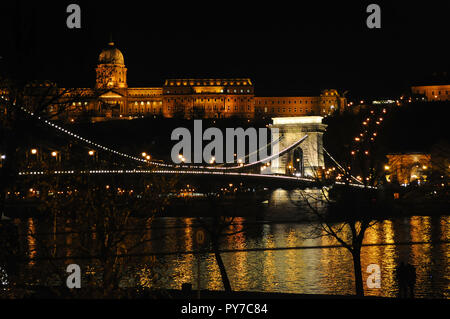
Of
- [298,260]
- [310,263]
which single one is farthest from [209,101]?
[310,263]

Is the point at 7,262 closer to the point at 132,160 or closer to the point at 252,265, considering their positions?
the point at 252,265

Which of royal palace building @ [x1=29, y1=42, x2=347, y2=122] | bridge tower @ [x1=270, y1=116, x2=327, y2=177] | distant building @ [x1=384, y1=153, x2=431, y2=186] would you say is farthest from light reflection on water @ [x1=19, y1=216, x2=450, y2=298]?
royal palace building @ [x1=29, y1=42, x2=347, y2=122]

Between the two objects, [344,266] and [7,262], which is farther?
[344,266]

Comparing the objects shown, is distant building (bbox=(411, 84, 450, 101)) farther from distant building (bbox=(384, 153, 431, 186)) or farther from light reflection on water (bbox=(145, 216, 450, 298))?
light reflection on water (bbox=(145, 216, 450, 298))

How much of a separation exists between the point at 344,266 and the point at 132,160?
20.3 meters

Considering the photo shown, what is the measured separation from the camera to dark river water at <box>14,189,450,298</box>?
15.4 metres

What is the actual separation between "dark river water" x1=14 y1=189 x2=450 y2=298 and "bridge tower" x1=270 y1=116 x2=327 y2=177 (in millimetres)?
5499

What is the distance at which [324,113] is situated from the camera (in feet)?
352

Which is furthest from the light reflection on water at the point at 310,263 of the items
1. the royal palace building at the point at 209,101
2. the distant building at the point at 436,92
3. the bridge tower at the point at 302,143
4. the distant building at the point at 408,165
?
the royal palace building at the point at 209,101

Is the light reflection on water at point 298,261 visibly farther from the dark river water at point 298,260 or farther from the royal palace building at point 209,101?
the royal palace building at point 209,101

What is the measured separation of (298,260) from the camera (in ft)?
64.7

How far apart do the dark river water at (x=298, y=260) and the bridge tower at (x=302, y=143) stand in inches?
217

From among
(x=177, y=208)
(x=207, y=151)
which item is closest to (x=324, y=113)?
(x=207, y=151)

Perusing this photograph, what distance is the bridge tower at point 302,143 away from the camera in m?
35.2
